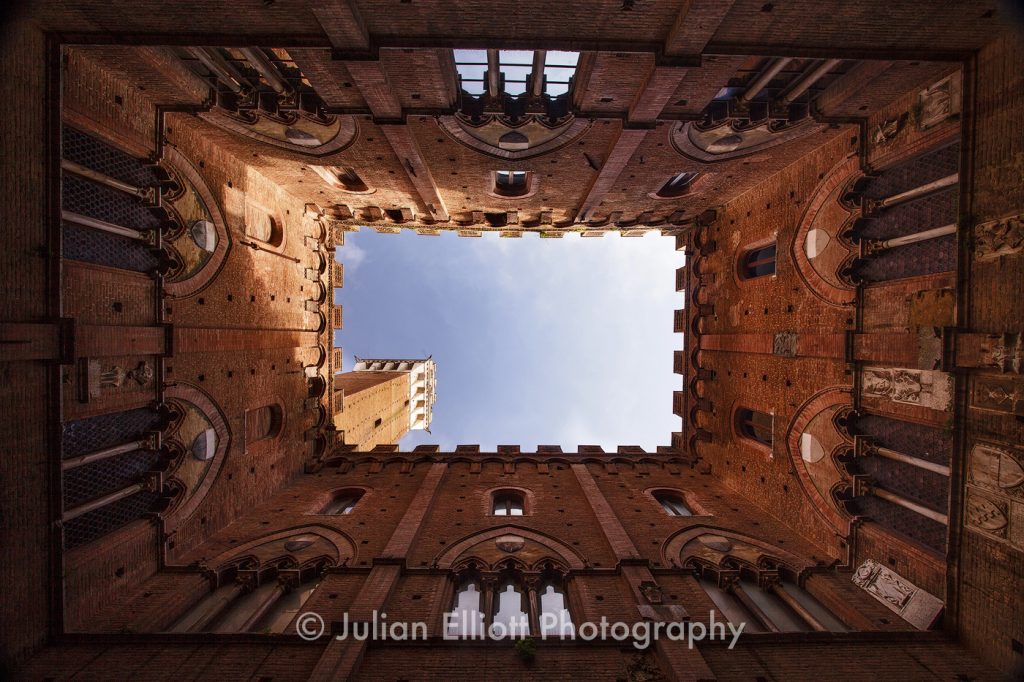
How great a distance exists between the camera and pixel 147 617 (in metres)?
8.91

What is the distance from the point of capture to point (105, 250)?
9.45 metres

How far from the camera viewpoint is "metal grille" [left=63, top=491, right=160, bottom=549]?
8797mm

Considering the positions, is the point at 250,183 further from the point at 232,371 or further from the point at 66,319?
the point at 66,319

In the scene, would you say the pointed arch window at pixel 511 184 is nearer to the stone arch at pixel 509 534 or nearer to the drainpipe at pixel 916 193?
the drainpipe at pixel 916 193

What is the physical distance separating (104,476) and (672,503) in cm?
1632

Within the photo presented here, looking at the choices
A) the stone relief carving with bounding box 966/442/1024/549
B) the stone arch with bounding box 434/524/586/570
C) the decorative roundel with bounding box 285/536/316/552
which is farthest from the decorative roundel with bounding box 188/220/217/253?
the stone relief carving with bounding box 966/442/1024/549

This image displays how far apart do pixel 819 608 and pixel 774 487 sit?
4.01 m

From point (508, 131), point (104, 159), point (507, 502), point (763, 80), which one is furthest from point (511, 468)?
point (104, 159)

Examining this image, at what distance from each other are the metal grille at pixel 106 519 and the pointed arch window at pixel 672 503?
14.7 meters

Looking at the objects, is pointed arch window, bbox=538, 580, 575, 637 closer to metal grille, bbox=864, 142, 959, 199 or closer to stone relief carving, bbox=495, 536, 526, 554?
stone relief carving, bbox=495, 536, 526, 554

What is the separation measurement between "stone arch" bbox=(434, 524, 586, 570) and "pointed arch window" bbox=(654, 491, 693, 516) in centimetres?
448

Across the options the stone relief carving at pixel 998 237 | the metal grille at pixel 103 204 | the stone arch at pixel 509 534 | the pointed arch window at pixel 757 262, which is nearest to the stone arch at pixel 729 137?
the pointed arch window at pixel 757 262

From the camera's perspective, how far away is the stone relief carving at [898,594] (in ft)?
28.8

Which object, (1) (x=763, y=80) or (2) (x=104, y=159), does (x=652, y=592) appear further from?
(2) (x=104, y=159)
